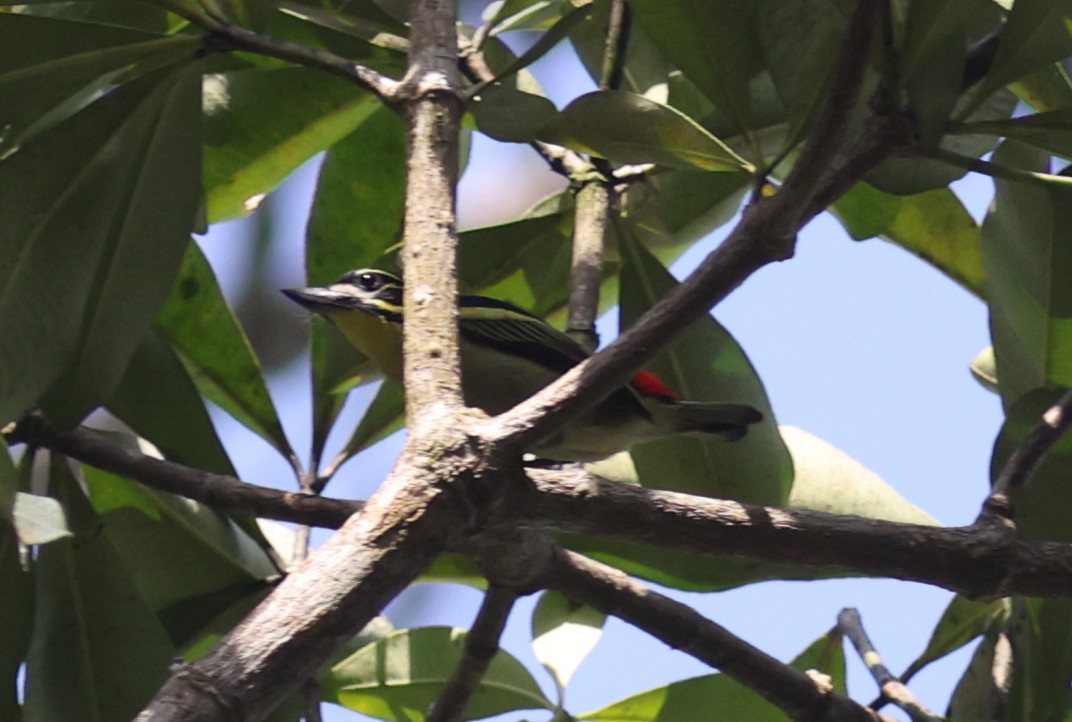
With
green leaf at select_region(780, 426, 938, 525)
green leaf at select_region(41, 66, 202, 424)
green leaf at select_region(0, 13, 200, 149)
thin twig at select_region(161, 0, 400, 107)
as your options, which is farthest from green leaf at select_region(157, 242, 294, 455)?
green leaf at select_region(780, 426, 938, 525)

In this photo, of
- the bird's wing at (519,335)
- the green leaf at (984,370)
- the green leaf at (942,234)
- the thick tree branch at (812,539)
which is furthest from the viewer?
the green leaf at (984,370)

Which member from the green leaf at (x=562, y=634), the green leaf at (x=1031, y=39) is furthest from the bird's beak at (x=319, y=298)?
the green leaf at (x=1031, y=39)

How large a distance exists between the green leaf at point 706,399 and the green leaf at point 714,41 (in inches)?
18.0

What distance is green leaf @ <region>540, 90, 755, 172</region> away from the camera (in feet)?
5.97

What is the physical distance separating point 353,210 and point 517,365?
1.67 feet

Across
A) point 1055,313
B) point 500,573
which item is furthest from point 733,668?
point 1055,313

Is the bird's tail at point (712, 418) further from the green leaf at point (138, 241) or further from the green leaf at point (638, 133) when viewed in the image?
the green leaf at point (138, 241)

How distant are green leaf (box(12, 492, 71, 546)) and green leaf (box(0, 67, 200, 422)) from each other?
0.61m

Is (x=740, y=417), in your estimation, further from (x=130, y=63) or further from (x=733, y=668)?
(x=130, y=63)

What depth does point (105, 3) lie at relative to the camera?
2.27m

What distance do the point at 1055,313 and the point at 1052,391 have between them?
0.18 m

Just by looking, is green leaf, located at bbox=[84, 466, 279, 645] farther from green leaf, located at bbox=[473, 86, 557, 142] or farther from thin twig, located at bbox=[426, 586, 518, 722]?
green leaf, located at bbox=[473, 86, 557, 142]

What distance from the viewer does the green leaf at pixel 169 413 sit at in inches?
86.9

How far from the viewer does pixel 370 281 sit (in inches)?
100
